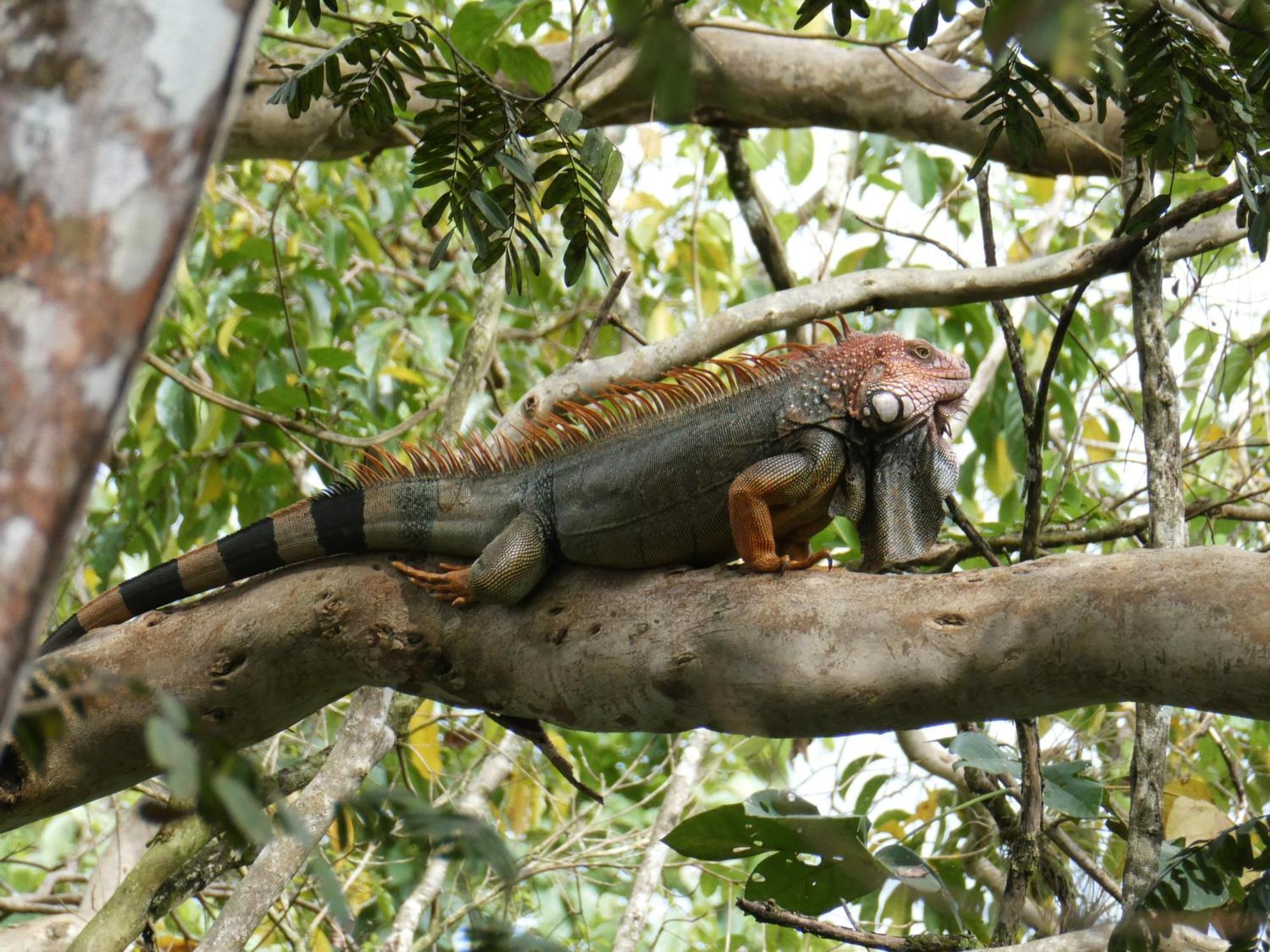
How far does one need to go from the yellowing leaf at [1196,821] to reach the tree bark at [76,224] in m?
3.43

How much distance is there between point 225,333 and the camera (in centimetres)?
600

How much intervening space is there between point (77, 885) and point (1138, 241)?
254 inches

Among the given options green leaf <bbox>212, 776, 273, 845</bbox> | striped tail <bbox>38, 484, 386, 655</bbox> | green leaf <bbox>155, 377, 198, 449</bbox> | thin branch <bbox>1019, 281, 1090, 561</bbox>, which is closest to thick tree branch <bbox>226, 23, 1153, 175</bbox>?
green leaf <bbox>155, 377, 198, 449</bbox>

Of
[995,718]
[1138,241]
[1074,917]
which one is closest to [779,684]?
[995,718]

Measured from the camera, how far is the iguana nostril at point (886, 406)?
352 centimetres

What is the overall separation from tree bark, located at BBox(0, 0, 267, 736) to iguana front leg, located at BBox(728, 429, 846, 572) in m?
2.16

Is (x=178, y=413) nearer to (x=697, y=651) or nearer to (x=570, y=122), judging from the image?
(x=570, y=122)

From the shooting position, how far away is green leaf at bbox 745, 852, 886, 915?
10.5ft

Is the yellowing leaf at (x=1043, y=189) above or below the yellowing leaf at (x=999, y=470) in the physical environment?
above

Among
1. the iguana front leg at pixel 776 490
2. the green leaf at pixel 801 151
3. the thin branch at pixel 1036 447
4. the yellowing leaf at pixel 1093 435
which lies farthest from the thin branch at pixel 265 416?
the yellowing leaf at pixel 1093 435

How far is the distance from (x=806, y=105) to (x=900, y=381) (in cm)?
306

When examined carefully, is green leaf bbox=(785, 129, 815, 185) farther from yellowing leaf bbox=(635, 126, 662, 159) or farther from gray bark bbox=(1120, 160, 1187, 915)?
gray bark bbox=(1120, 160, 1187, 915)

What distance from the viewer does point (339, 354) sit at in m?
5.37

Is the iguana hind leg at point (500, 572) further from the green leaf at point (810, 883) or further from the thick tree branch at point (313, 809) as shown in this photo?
the green leaf at point (810, 883)
